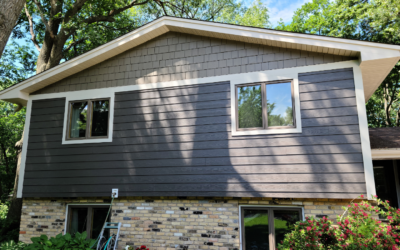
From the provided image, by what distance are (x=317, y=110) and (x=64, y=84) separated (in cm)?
642

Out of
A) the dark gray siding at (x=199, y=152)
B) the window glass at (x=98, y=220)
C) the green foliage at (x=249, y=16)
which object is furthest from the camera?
the green foliage at (x=249, y=16)

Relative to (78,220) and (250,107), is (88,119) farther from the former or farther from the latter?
(250,107)

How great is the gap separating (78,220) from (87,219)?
0.96 feet

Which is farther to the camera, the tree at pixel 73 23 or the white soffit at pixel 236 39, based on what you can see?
the tree at pixel 73 23

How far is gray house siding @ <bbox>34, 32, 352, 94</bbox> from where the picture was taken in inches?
239

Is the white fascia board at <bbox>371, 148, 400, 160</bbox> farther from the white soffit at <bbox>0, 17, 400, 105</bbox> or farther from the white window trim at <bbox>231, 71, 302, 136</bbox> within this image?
the white window trim at <bbox>231, 71, 302, 136</bbox>

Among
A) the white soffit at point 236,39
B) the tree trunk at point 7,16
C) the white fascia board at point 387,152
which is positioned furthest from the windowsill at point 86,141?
the white fascia board at point 387,152

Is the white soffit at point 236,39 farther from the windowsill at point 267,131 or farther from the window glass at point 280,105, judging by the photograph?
the windowsill at point 267,131

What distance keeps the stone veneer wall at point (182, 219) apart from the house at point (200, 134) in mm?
24

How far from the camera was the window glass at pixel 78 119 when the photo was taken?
7205 millimetres

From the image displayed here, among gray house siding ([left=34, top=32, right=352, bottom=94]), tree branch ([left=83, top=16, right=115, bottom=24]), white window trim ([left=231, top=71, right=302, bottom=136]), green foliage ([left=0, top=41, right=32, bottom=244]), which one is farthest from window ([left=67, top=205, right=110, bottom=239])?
tree branch ([left=83, top=16, right=115, bottom=24])

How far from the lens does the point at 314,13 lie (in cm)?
1817

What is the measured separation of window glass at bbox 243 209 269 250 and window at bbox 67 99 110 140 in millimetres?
3921

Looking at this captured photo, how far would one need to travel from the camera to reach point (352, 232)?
4.54 m
